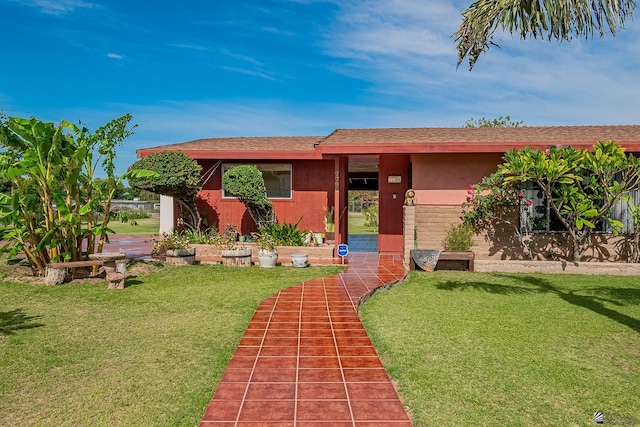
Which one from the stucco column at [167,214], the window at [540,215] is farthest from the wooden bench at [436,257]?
the stucco column at [167,214]

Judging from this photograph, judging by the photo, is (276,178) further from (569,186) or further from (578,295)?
(578,295)

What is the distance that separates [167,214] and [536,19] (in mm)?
10826

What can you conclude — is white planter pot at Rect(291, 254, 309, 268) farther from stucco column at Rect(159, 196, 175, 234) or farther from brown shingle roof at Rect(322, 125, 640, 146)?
stucco column at Rect(159, 196, 175, 234)

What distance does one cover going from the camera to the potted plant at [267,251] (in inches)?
427

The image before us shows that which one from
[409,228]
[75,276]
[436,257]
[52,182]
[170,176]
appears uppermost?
[170,176]

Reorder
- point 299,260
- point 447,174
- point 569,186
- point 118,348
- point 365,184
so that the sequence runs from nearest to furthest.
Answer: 1. point 118,348
2. point 569,186
3. point 299,260
4. point 447,174
5. point 365,184

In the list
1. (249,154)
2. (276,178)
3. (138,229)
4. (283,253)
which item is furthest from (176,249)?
(138,229)

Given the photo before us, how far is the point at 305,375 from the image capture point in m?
4.20

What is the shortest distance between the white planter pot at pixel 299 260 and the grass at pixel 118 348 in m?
1.75

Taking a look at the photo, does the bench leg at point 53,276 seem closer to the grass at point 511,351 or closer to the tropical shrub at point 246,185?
the tropical shrub at point 246,185

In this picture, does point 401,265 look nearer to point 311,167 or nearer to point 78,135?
point 311,167

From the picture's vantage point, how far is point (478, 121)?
38.2 m

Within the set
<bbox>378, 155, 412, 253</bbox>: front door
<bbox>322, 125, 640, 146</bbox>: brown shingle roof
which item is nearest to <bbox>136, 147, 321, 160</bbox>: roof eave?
<bbox>322, 125, 640, 146</bbox>: brown shingle roof

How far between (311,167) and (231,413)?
34.5 feet
